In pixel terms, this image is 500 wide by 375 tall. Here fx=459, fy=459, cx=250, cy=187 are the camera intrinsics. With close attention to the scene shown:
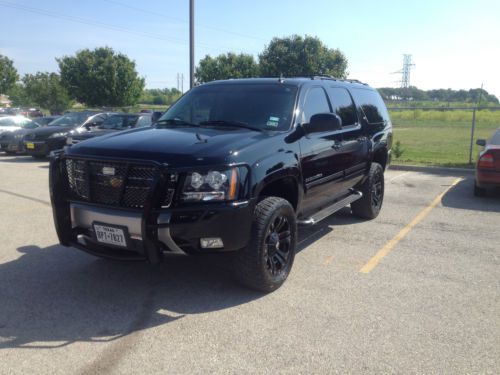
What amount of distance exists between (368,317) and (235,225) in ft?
4.30

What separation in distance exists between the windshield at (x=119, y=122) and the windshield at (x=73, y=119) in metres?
1.55

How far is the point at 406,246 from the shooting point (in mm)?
5699

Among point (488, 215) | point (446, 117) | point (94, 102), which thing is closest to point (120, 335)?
point (488, 215)

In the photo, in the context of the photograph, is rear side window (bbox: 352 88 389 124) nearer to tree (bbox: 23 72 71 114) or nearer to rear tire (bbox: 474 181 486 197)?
rear tire (bbox: 474 181 486 197)

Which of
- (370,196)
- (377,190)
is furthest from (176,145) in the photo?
(377,190)

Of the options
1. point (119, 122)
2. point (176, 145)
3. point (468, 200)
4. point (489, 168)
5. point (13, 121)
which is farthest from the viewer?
point (13, 121)

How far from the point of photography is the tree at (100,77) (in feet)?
117

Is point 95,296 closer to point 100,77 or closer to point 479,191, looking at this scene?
point 479,191

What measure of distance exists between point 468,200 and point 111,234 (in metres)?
7.18

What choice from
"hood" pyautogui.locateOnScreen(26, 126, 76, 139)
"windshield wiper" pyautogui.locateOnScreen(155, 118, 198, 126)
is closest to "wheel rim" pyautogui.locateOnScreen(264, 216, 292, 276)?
"windshield wiper" pyautogui.locateOnScreen(155, 118, 198, 126)

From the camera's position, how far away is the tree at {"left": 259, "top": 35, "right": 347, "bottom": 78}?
37750mm

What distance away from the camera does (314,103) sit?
523 centimetres

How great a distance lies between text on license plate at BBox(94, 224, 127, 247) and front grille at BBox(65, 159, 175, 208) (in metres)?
0.20

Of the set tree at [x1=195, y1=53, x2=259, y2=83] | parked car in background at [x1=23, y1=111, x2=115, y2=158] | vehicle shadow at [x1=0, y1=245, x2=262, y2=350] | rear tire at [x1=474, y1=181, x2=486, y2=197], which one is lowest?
vehicle shadow at [x1=0, y1=245, x2=262, y2=350]
